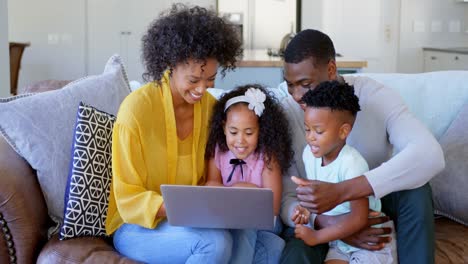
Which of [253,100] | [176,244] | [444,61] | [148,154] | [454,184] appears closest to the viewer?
[176,244]

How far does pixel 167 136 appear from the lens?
1814mm

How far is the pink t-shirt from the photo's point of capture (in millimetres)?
1892

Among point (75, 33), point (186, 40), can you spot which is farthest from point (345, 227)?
point (75, 33)

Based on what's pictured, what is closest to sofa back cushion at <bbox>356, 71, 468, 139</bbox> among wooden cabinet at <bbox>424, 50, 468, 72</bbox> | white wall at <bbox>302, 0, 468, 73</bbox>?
wooden cabinet at <bbox>424, 50, 468, 72</bbox>

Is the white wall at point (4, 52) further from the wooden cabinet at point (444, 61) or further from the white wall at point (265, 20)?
the white wall at point (265, 20)

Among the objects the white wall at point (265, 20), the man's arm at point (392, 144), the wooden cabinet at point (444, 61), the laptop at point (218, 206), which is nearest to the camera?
the laptop at point (218, 206)

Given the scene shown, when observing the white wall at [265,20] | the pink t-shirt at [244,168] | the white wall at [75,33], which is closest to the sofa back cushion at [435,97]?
the pink t-shirt at [244,168]

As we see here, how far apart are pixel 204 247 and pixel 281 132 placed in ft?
1.53

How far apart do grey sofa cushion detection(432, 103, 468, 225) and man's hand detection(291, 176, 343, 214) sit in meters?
0.58

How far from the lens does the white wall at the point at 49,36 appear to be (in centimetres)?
641

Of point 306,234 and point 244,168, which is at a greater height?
point 244,168

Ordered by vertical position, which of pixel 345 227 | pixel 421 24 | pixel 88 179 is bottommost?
pixel 345 227

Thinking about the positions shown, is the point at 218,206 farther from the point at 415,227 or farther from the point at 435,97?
the point at 435,97

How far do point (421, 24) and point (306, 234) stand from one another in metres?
4.87
